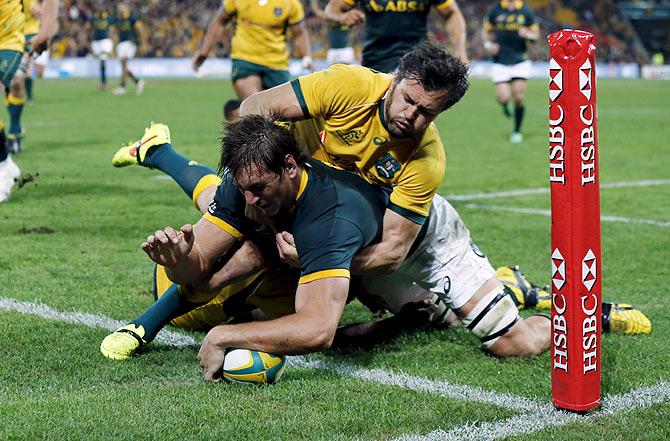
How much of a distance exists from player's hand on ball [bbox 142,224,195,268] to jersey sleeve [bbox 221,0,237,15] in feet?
25.4

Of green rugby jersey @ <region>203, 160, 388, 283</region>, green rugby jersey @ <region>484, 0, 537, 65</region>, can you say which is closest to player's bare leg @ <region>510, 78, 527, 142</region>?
green rugby jersey @ <region>484, 0, 537, 65</region>

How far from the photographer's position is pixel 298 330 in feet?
13.4

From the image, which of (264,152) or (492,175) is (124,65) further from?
(264,152)

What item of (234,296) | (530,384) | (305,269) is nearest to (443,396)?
(530,384)

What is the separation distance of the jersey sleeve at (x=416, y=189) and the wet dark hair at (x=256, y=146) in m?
0.58

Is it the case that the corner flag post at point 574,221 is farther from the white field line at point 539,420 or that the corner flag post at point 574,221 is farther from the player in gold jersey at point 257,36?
the player in gold jersey at point 257,36

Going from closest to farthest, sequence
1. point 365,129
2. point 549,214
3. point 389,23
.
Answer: point 365,129 → point 389,23 → point 549,214

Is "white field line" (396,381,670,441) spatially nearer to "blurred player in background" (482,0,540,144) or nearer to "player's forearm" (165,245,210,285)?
"player's forearm" (165,245,210,285)

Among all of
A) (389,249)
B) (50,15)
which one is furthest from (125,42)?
(389,249)

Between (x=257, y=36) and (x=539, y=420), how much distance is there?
28.4ft

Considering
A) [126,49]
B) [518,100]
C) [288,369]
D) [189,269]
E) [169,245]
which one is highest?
[169,245]

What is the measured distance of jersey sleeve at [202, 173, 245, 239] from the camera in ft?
15.4

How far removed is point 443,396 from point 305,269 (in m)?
→ 0.75

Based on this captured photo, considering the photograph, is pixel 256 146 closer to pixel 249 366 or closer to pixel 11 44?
pixel 249 366
